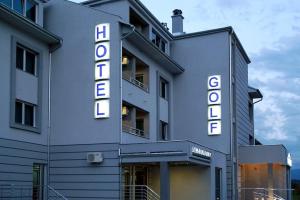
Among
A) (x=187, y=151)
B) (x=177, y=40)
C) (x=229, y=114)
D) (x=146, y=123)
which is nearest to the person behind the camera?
(x=187, y=151)

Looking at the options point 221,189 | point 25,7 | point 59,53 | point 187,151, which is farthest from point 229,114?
point 25,7

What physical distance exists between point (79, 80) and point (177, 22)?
43.7ft

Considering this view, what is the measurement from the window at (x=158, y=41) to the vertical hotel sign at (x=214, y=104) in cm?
350

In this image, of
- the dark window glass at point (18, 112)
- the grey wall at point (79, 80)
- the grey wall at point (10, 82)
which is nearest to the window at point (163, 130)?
the grey wall at point (79, 80)

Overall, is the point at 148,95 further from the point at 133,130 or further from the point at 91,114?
the point at 91,114

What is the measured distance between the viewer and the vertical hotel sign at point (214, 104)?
1171 inches

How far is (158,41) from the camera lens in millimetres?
30516

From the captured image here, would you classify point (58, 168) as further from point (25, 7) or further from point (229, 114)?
point (229, 114)

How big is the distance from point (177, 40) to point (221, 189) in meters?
10.1

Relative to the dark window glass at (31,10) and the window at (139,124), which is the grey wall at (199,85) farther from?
the dark window glass at (31,10)

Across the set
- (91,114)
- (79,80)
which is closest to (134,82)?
(79,80)

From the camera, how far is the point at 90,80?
23.2 m

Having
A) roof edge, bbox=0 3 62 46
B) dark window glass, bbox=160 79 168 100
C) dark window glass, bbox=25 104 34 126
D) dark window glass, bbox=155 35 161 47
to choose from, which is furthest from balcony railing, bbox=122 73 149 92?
dark window glass, bbox=25 104 34 126

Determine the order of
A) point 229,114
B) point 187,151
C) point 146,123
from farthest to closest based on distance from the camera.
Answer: point 229,114, point 146,123, point 187,151
